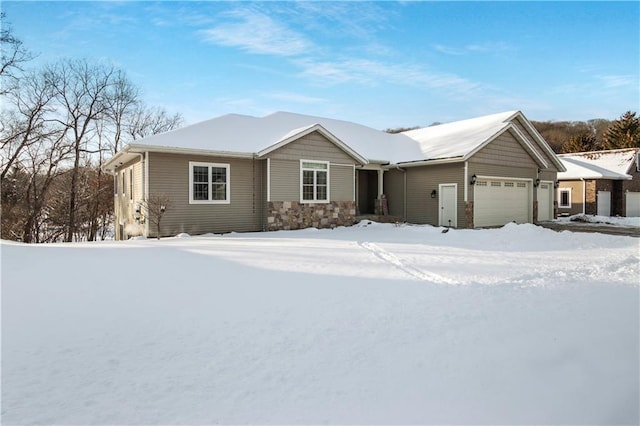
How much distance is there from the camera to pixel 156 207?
12.4 m

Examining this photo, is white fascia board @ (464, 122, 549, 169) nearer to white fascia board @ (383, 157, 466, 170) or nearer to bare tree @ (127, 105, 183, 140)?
white fascia board @ (383, 157, 466, 170)

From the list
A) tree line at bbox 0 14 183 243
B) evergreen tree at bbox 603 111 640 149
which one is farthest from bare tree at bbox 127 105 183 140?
evergreen tree at bbox 603 111 640 149

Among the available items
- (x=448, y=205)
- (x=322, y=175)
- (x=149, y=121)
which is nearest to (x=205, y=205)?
(x=322, y=175)

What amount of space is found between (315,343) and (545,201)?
71.2 feet

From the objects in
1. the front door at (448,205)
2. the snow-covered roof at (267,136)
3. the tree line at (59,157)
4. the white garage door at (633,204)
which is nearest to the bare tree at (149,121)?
the tree line at (59,157)

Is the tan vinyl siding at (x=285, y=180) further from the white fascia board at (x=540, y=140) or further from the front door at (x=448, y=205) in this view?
A: the white fascia board at (x=540, y=140)

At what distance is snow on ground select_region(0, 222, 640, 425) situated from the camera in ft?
9.47

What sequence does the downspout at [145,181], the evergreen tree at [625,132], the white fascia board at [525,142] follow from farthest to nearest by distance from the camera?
the evergreen tree at [625,132]
the white fascia board at [525,142]
the downspout at [145,181]

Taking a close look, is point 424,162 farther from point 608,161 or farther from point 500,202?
point 608,161

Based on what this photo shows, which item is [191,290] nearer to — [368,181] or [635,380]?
[635,380]

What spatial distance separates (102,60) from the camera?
27625mm

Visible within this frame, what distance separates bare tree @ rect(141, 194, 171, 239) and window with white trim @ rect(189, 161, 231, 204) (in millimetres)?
943

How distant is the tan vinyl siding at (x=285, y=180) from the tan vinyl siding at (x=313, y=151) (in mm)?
223

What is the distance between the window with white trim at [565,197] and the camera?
2614cm
